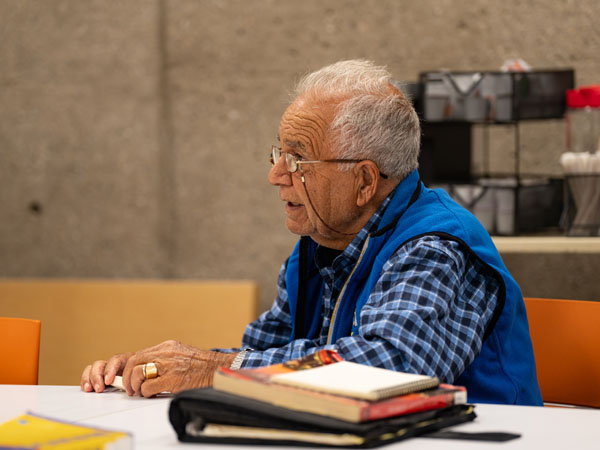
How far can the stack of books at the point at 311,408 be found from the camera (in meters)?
1.03

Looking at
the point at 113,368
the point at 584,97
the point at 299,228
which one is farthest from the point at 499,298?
the point at 584,97

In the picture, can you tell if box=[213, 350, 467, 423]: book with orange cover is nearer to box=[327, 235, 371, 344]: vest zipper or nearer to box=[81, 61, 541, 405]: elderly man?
box=[81, 61, 541, 405]: elderly man

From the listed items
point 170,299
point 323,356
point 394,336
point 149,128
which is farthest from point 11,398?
point 149,128

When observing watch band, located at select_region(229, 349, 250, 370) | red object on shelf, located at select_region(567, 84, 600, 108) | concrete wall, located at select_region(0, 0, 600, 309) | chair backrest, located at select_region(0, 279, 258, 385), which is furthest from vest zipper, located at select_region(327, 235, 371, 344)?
concrete wall, located at select_region(0, 0, 600, 309)

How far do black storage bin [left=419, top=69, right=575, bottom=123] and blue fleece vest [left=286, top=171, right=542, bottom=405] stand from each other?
1170 millimetres

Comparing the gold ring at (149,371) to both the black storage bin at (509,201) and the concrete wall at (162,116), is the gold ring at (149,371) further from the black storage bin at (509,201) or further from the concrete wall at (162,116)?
the concrete wall at (162,116)

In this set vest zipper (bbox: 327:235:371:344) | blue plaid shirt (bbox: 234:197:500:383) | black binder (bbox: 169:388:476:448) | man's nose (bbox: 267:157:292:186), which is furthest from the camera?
man's nose (bbox: 267:157:292:186)

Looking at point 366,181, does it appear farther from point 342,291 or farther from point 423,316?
point 423,316

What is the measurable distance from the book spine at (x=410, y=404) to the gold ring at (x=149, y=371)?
62 cm

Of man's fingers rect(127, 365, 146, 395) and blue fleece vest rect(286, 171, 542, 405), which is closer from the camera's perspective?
man's fingers rect(127, 365, 146, 395)

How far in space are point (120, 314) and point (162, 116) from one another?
3.40 feet

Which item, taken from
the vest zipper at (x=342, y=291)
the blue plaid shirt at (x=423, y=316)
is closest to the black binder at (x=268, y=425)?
the blue plaid shirt at (x=423, y=316)

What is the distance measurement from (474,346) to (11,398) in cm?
94

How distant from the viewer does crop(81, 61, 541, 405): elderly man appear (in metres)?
1.48
